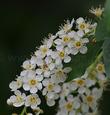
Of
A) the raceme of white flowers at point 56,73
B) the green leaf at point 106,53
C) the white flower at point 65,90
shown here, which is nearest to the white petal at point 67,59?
the raceme of white flowers at point 56,73

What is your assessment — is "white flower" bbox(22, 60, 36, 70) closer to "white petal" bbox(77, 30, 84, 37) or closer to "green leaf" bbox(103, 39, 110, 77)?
"white petal" bbox(77, 30, 84, 37)

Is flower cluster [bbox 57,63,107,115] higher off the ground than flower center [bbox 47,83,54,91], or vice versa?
flower cluster [bbox 57,63,107,115]

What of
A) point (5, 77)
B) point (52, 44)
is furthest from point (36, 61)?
point (5, 77)

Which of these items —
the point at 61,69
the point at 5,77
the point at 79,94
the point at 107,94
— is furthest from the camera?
the point at 5,77

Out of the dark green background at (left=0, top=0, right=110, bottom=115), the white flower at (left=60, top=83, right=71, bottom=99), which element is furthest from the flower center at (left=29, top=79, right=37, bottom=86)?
the dark green background at (left=0, top=0, right=110, bottom=115)

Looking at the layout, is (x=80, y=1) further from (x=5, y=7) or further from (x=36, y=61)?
(x=36, y=61)

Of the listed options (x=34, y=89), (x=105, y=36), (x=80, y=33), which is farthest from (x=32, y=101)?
(x=105, y=36)
